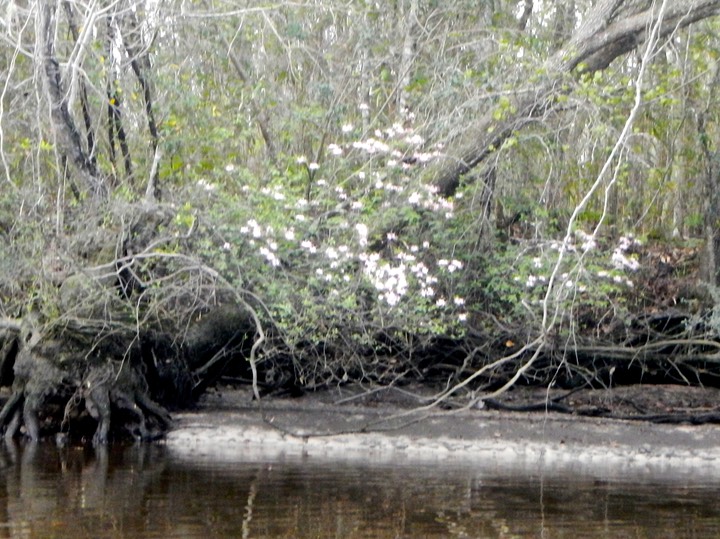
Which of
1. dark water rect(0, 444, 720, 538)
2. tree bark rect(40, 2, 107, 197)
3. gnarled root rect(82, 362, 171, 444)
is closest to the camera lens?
dark water rect(0, 444, 720, 538)

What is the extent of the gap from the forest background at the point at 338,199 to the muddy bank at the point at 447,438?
0.56 meters

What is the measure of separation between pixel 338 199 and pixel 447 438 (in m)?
3.48

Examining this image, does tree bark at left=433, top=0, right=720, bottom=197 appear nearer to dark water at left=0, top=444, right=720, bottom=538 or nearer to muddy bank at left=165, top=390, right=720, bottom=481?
muddy bank at left=165, top=390, right=720, bottom=481

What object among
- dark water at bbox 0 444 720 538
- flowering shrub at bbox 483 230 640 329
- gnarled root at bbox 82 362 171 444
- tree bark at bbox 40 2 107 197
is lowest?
dark water at bbox 0 444 720 538

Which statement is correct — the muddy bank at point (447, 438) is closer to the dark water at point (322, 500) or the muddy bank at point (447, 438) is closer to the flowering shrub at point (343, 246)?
the dark water at point (322, 500)

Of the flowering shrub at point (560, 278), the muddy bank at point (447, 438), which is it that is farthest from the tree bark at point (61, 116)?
the flowering shrub at point (560, 278)

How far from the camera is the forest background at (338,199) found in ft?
44.4

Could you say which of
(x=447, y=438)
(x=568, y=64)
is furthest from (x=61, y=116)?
(x=568, y=64)

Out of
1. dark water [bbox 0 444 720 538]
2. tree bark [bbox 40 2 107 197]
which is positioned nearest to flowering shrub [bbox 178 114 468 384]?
tree bark [bbox 40 2 107 197]

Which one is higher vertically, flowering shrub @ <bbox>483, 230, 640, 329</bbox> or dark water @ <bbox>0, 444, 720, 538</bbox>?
flowering shrub @ <bbox>483, 230, 640, 329</bbox>

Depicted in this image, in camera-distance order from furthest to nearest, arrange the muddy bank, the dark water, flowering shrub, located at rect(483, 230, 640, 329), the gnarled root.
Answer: flowering shrub, located at rect(483, 230, 640, 329), the gnarled root, the muddy bank, the dark water

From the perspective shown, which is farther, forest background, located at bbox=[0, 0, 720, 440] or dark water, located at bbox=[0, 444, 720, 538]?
forest background, located at bbox=[0, 0, 720, 440]

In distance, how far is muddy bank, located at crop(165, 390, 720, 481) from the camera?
13500mm

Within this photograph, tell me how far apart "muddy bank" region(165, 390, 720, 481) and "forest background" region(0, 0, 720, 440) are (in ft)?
1.82
